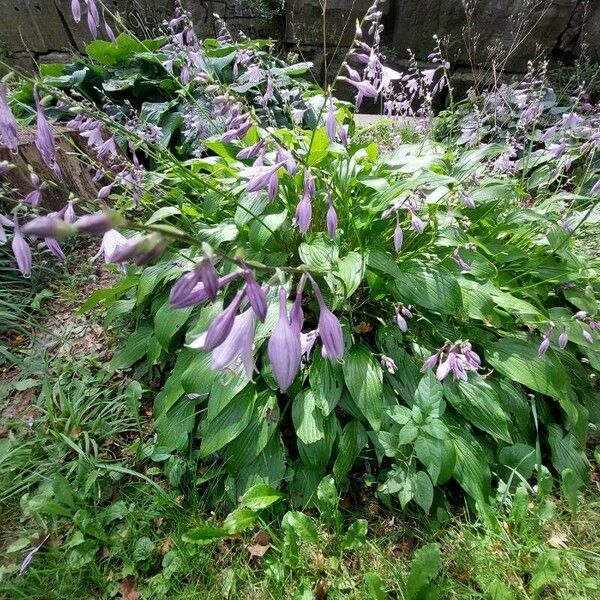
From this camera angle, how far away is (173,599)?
1.71 m

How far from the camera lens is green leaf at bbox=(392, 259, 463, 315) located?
1995mm

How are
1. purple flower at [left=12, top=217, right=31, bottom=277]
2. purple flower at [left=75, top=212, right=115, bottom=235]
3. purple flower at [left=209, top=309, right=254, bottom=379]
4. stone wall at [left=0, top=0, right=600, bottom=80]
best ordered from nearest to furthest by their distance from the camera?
purple flower at [left=75, top=212, right=115, bottom=235]
purple flower at [left=209, top=309, right=254, bottom=379]
purple flower at [left=12, top=217, right=31, bottom=277]
stone wall at [left=0, top=0, right=600, bottom=80]

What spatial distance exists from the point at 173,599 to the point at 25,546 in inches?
30.1

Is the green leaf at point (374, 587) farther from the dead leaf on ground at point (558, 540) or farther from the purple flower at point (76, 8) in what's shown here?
the purple flower at point (76, 8)

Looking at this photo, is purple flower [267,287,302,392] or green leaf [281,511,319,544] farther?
green leaf [281,511,319,544]

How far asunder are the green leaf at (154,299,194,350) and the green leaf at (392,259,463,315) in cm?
113

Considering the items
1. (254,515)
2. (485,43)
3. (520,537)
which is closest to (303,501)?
(254,515)

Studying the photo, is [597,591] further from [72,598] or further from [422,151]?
[422,151]

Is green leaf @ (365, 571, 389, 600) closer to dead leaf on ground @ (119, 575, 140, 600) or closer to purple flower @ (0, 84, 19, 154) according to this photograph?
dead leaf on ground @ (119, 575, 140, 600)

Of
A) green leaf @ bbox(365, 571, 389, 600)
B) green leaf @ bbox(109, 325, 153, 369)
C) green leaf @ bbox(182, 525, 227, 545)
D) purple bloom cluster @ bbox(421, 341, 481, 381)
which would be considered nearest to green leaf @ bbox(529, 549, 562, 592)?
green leaf @ bbox(365, 571, 389, 600)

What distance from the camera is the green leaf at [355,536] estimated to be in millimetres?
1822

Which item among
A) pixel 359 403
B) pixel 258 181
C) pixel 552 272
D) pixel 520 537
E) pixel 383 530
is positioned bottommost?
pixel 383 530

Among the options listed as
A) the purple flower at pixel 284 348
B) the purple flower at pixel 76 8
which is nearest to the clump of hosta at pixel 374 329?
the purple flower at pixel 76 8

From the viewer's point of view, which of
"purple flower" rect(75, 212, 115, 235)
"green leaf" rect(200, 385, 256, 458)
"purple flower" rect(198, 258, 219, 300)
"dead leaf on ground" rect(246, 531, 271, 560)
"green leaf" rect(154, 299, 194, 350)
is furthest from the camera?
"green leaf" rect(154, 299, 194, 350)
